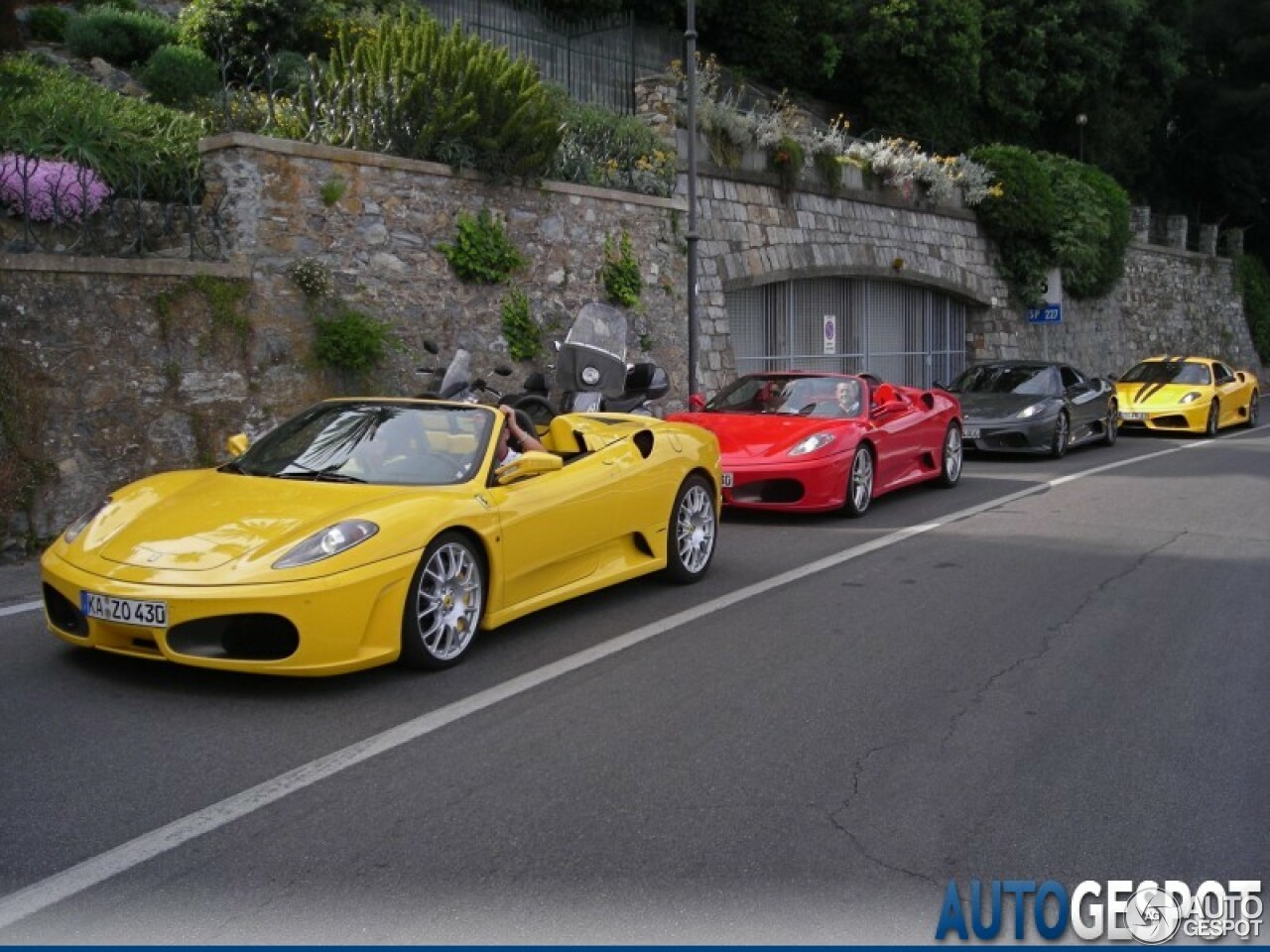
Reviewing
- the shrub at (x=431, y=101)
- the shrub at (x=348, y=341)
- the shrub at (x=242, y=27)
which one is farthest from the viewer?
the shrub at (x=242, y=27)

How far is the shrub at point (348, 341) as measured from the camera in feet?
40.8

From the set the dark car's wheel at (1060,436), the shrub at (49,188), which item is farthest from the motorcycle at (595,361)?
the dark car's wheel at (1060,436)

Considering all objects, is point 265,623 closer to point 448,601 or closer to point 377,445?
point 448,601

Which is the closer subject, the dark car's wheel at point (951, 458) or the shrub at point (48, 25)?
the dark car's wheel at point (951, 458)

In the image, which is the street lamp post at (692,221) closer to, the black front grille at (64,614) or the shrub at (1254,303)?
the black front grille at (64,614)

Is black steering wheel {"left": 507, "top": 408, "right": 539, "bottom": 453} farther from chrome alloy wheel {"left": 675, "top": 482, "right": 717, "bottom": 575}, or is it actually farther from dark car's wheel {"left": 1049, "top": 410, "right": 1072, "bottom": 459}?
dark car's wheel {"left": 1049, "top": 410, "right": 1072, "bottom": 459}

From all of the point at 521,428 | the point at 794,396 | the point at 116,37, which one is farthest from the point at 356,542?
the point at 116,37

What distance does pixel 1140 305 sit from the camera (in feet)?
112

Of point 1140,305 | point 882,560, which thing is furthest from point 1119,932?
point 1140,305

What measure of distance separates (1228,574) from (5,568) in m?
8.41

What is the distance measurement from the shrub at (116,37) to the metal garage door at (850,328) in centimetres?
961

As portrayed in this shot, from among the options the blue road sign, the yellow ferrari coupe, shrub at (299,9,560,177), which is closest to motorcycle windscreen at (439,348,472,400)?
A: shrub at (299,9,560,177)

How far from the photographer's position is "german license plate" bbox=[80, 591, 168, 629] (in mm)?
5199

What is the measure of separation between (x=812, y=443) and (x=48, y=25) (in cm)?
1634
